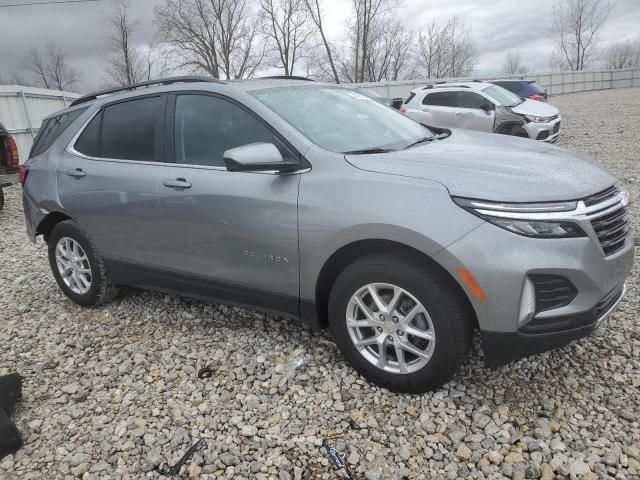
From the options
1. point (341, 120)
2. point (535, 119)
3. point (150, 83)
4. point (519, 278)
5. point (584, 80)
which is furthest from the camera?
point (584, 80)

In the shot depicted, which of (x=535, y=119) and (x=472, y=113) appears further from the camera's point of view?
(x=472, y=113)

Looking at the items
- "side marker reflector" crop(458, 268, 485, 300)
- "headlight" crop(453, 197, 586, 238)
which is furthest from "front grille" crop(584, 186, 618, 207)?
"side marker reflector" crop(458, 268, 485, 300)

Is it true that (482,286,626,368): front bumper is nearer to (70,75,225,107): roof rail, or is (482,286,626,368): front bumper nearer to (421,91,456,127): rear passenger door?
(70,75,225,107): roof rail

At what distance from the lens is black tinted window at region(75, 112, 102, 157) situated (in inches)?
151

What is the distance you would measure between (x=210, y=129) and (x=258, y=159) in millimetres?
714

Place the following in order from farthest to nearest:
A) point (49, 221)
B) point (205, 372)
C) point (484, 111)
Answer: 1. point (484, 111)
2. point (49, 221)
3. point (205, 372)

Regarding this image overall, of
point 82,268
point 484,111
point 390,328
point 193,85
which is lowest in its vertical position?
point 82,268

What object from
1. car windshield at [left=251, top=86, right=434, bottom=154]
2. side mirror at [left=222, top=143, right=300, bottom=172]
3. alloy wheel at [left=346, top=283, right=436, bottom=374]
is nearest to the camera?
alloy wheel at [left=346, top=283, right=436, bottom=374]

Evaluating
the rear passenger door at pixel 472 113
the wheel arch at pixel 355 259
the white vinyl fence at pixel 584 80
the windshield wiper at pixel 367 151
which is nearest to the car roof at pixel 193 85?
the windshield wiper at pixel 367 151

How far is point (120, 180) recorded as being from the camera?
354cm

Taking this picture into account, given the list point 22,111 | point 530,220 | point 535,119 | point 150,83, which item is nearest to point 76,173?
Answer: point 150,83

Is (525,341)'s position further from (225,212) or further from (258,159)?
(225,212)

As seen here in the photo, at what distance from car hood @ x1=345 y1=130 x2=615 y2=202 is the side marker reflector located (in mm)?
356

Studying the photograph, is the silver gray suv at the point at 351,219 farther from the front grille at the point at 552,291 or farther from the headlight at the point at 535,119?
the headlight at the point at 535,119
